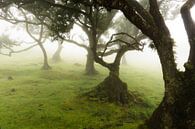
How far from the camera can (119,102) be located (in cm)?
2209

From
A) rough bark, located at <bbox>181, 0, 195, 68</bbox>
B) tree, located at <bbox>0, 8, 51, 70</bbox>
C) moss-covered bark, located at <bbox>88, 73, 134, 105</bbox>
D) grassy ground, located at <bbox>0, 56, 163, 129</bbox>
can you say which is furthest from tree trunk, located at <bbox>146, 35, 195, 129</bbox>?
tree, located at <bbox>0, 8, 51, 70</bbox>

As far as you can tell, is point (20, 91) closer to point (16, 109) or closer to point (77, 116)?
point (16, 109)

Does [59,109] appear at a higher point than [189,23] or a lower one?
lower

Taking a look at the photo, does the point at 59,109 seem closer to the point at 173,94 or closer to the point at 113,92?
the point at 113,92

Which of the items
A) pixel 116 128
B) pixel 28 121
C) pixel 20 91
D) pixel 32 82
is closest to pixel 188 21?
pixel 116 128

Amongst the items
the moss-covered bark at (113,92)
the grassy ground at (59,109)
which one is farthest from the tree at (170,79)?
the moss-covered bark at (113,92)

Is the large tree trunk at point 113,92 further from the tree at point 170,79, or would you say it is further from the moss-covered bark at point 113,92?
the tree at point 170,79

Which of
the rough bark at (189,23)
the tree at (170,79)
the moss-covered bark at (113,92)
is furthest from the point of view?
the moss-covered bark at (113,92)

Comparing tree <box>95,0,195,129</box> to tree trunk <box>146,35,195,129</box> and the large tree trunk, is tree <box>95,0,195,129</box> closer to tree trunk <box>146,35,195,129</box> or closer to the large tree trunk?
tree trunk <box>146,35,195,129</box>

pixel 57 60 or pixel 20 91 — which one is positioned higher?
pixel 57 60

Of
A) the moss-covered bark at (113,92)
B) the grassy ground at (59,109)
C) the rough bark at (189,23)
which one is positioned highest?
the rough bark at (189,23)

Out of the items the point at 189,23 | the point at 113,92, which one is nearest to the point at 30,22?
the point at 113,92

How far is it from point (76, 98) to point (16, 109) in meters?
4.87

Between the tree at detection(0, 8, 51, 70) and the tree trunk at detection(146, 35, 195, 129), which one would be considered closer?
the tree trunk at detection(146, 35, 195, 129)
